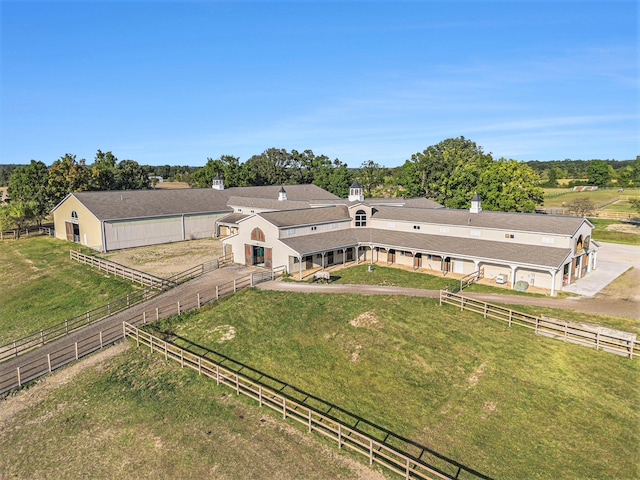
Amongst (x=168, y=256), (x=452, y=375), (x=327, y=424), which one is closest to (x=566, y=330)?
(x=452, y=375)

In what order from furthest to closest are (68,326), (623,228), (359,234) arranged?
(623,228) < (359,234) < (68,326)

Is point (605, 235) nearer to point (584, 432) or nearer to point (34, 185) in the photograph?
point (584, 432)

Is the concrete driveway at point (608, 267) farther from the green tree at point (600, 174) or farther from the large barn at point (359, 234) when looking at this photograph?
the green tree at point (600, 174)

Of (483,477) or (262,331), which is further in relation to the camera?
(262,331)

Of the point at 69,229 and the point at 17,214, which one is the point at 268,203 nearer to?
the point at 69,229

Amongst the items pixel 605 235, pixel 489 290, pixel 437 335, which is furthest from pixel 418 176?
pixel 437 335

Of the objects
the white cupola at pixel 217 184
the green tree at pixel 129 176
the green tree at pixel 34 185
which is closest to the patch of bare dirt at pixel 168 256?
the white cupola at pixel 217 184
